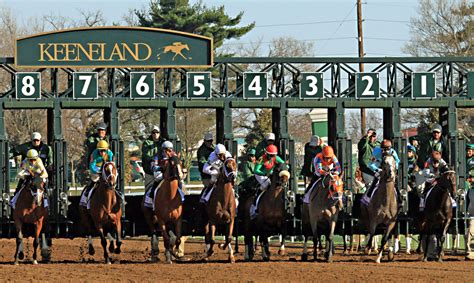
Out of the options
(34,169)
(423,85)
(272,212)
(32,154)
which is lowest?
(272,212)

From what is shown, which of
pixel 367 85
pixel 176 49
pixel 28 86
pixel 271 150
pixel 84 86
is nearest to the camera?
pixel 271 150

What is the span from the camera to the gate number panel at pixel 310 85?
26891 mm

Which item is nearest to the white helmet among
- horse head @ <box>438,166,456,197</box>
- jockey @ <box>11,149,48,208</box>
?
jockey @ <box>11,149,48,208</box>

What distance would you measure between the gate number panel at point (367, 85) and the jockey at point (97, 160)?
211 inches

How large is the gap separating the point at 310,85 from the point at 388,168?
322 cm

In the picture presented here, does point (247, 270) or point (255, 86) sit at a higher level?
point (255, 86)

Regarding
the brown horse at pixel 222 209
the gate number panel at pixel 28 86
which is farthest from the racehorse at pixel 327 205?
the gate number panel at pixel 28 86

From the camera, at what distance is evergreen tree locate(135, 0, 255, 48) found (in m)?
58.1

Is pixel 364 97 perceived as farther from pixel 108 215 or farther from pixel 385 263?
pixel 108 215

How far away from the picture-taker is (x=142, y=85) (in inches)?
1040

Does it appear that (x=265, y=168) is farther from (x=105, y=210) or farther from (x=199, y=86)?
(x=105, y=210)

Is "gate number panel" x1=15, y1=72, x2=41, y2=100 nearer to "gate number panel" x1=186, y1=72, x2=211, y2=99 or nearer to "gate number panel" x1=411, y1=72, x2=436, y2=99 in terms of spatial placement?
"gate number panel" x1=186, y1=72, x2=211, y2=99

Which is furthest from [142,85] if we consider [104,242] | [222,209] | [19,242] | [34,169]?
[19,242]

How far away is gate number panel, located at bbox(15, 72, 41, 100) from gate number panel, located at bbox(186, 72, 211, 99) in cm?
292
